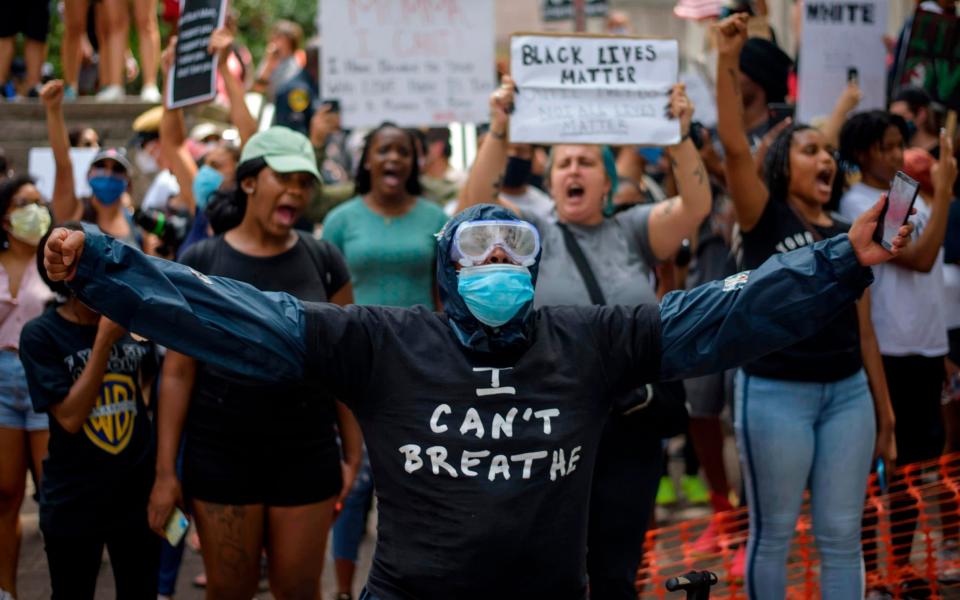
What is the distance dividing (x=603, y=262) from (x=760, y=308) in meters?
1.57

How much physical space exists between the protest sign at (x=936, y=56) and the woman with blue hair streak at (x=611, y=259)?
7.79 feet

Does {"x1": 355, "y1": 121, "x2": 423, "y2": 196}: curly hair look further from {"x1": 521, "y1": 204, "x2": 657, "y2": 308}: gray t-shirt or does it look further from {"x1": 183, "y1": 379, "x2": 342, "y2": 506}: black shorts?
{"x1": 183, "y1": 379, "x2": 342, "y2": 506}: black shorts

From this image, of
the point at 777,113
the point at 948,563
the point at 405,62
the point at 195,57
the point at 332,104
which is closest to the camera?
the point at 948,563

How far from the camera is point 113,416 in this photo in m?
4.39

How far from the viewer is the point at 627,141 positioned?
16.0ft

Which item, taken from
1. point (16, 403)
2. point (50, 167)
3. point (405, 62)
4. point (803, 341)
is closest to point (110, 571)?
point (16, 403)

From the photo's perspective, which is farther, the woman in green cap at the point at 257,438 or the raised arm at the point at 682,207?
the raised arm at the point at 682,207

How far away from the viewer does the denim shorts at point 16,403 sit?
5.08 metres

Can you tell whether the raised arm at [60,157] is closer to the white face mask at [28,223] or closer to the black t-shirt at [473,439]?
the white face mask at [28,223]

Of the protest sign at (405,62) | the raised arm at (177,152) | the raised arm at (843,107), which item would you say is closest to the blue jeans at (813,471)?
the raised arm at (843,107)

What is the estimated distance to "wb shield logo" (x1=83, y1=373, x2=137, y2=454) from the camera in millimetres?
4332

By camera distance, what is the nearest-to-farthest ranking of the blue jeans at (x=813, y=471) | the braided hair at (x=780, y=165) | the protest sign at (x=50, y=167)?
the blue jeans at (x=813, y=471)
the braided hair at (x=780, y=165)
the protest sign at (x=50, y=167)

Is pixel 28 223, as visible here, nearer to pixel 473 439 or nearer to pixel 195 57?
pixel 195 57

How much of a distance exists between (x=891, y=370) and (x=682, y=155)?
1.66 meters
